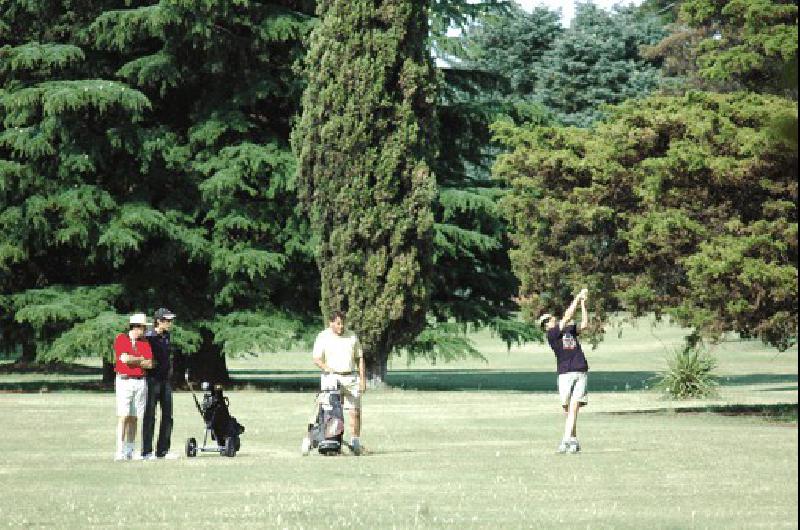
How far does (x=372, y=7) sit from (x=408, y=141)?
3321 mm

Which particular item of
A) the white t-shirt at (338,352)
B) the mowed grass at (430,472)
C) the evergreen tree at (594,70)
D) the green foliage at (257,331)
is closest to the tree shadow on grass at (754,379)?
the mowed grass at (430,472)

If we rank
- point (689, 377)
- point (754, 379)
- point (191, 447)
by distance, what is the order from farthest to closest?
point (754, 379), point (689, 377), point (191, 447)

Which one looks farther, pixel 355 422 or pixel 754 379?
pixel 754 379

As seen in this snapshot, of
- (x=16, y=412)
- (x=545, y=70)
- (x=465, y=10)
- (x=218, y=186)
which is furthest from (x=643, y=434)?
(x=545, y=70)

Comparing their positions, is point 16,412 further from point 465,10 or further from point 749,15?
point 465,10

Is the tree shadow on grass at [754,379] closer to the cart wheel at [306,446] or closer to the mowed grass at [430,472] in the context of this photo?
the mowed grass at [430,472]

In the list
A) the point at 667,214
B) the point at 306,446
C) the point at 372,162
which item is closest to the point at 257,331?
the point at 372,162

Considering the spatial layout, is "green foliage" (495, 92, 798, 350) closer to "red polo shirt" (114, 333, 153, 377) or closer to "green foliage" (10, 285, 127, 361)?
"red polo shirt" (114, 333, 153, 377)

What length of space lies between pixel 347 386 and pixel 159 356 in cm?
235

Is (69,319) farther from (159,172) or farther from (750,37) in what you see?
(750,37)

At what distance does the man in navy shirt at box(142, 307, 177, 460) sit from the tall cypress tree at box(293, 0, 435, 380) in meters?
17.8

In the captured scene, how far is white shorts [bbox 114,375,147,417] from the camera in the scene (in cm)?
1878

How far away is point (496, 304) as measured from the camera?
44375mm

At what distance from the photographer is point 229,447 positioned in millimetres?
19312
